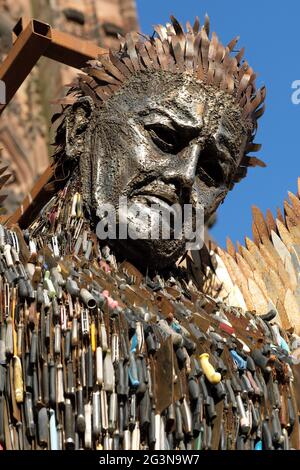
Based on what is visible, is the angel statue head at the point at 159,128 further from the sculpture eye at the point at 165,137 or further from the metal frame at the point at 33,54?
the metal frame at the point at 33,54

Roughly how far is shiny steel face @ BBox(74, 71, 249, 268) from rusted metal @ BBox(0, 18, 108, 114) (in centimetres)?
56

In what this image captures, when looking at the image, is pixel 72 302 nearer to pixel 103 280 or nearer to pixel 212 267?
pixel 103 280

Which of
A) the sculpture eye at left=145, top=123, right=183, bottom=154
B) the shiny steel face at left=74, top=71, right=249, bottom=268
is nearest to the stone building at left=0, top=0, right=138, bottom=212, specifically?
the shiny steel face at left=74, top=71, right=249, bottom=268

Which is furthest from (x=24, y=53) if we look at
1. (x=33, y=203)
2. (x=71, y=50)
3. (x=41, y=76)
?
(x=41, y=76)

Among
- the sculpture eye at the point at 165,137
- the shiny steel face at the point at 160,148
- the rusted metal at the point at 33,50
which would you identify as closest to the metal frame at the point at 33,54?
the rusted metal at the point at 33,50

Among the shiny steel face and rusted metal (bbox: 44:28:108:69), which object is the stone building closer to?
rusted metal (bbox: 44:28:108:69)

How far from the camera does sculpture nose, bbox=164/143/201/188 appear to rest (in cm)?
711

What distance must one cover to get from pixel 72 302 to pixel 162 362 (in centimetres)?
43

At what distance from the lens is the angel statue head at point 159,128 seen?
7.12 meters

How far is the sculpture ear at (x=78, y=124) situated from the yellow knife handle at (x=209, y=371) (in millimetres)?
1265

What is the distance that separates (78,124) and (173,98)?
0.46 meters

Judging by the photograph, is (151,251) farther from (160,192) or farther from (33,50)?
(33,50)

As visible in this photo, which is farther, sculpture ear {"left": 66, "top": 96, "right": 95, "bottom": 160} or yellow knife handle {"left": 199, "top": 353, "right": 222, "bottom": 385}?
sculpture ear {"left": 66, "top": 96, "right": 95, "bottom": 160}

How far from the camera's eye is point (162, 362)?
6.39m
